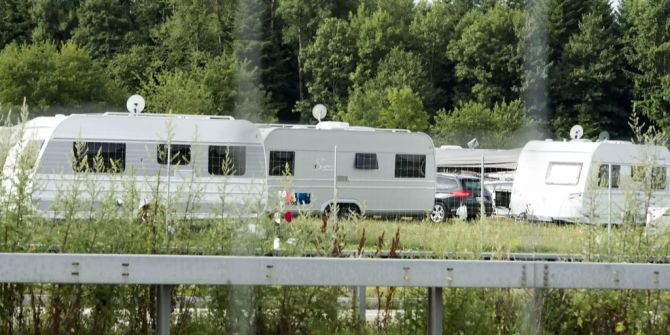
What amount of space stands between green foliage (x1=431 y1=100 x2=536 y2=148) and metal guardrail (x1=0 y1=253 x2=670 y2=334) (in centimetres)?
2138

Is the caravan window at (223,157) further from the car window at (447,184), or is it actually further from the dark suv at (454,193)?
the car window at (447,184)

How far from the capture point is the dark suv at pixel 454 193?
25.8m

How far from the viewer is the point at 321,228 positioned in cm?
643

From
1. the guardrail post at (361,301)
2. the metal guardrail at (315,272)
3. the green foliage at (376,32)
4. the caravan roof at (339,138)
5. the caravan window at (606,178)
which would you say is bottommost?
the guardrail post at (361,301)

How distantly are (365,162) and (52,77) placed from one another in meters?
21.8

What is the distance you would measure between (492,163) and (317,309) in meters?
26.2

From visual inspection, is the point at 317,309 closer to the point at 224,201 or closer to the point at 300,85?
the point at 224,201

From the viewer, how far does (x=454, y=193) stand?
1039 inches

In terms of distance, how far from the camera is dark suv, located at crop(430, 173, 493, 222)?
2584cm

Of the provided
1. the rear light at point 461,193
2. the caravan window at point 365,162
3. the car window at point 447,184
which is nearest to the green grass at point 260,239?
the caravan window at point 365,162

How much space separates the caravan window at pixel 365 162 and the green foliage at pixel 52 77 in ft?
64.6

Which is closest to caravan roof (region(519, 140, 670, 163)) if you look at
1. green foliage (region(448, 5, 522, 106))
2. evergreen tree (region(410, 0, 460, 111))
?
green foliage (region(448, 5, 522, 106))

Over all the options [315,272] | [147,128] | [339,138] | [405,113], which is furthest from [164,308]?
[405,113]

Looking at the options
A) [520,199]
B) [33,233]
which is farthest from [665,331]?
[520,199]
